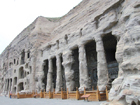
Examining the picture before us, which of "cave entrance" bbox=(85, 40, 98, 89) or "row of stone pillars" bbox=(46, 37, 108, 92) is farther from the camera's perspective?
"cave entrance" bbox=(85, 40, 98, 89)

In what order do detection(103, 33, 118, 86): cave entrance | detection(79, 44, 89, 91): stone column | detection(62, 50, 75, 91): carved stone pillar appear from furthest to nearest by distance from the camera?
detection(62, 50, 75, 91): carved stone pillar, detection(103, 33, 118, 86): cave entrance, detection(79, 44, 89, 91): stone column

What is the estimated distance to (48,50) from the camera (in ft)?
63.0

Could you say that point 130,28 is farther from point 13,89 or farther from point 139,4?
point 13,89

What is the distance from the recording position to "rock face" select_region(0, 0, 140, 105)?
7.21 meters

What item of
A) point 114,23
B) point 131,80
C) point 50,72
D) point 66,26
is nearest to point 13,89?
point 50,72

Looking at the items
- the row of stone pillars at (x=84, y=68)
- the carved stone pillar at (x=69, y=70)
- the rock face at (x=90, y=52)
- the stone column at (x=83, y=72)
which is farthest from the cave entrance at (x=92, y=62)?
the stone column at (x=83, y=72)

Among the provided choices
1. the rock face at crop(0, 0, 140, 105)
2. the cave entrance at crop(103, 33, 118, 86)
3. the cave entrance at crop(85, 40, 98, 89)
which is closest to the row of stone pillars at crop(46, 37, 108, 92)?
the rock face at crop(0, 0, 140, 105)

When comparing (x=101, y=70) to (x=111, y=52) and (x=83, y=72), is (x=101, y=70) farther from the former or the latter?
(x=111, y=52)

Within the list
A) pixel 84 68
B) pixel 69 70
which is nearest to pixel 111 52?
pixel 84 68

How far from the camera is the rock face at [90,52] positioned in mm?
Answer: 7214

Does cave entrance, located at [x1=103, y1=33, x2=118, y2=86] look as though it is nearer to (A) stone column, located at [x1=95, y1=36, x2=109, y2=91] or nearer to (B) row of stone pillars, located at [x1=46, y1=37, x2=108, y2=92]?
(A) stone column, located at [x1=95, y1=36, x2=109, y2=91]

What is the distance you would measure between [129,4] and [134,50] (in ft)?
10.8

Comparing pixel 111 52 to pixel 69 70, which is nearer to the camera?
pixel 69 70

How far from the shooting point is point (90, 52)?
672 inches
